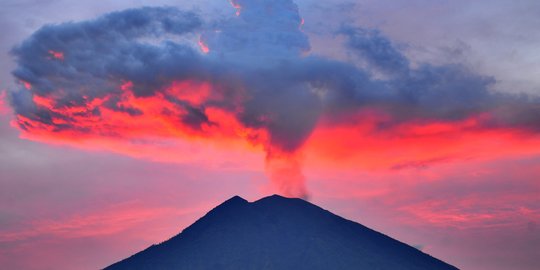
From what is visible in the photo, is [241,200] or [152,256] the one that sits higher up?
[241,200]

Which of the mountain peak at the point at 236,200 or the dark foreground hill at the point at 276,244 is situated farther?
the mountain peak at the point at 236,200

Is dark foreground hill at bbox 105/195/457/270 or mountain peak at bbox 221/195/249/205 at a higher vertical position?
mountain peak at bbox 221/195/249/205

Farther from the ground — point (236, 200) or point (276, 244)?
point (236, 200)

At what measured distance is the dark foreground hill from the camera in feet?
544

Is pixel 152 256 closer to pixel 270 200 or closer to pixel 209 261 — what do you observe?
pixel 209 261

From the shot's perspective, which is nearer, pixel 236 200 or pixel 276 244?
pixel 276 244

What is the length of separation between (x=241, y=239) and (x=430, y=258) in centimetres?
4711

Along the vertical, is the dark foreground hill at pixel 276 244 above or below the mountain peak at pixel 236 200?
below

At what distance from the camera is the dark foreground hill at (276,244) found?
166 m

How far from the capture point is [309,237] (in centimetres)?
17625

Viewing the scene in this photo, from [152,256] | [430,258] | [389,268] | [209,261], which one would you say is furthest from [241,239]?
[430,258]

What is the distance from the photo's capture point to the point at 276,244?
174500mm

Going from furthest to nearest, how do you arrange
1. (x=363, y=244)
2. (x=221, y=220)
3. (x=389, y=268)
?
(x=221, y=220) < (x=363, y=244) < (x=389, y=268)

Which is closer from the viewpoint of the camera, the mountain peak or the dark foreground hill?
the dark foreground hill
